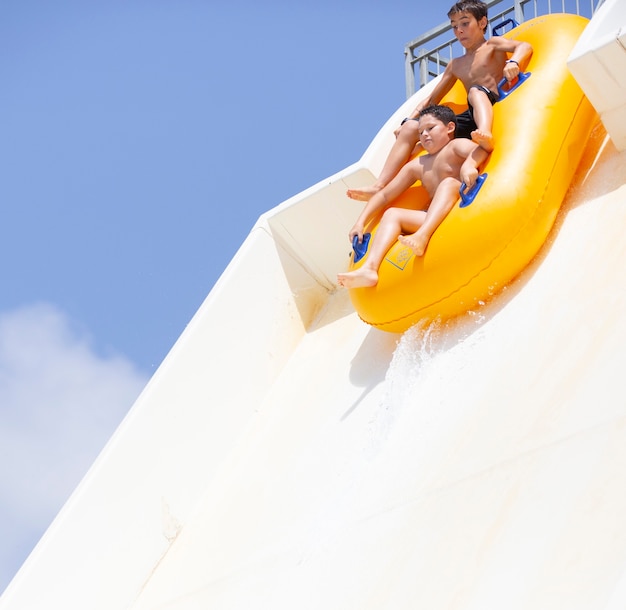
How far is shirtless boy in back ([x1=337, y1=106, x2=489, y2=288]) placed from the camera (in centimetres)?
354

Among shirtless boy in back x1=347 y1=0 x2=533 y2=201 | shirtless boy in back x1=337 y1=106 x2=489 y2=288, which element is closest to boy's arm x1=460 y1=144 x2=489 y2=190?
shirtless boy in back x1=337 y1=106 x2=489 y2=288

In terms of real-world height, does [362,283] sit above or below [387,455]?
above

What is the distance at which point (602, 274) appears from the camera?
3193mm

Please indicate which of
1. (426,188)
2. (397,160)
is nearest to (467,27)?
(397,160)

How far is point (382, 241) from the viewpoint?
12.1 ft

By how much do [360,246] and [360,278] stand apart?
27 cm

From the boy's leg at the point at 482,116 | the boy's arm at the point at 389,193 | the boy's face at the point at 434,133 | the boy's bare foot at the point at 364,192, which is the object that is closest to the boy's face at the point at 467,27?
the boy's leg at the point at 482,116

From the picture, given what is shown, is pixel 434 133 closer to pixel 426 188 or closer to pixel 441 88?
pixel 426 188

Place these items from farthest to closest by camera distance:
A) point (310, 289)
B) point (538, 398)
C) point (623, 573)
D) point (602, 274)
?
point (310, 289) < point (602, 274) < point (538, 398) < point (623, 573)

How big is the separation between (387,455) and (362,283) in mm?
589

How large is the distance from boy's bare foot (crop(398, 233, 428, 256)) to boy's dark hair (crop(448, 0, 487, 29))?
3.24 ft

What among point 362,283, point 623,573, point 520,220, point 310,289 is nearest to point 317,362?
point 310,289

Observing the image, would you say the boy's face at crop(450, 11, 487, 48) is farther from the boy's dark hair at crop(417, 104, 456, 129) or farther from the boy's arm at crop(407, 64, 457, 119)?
the boy's dark hair at crop(417, 104, 456, 129)

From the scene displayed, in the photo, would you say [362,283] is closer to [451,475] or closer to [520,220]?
[520,220]
